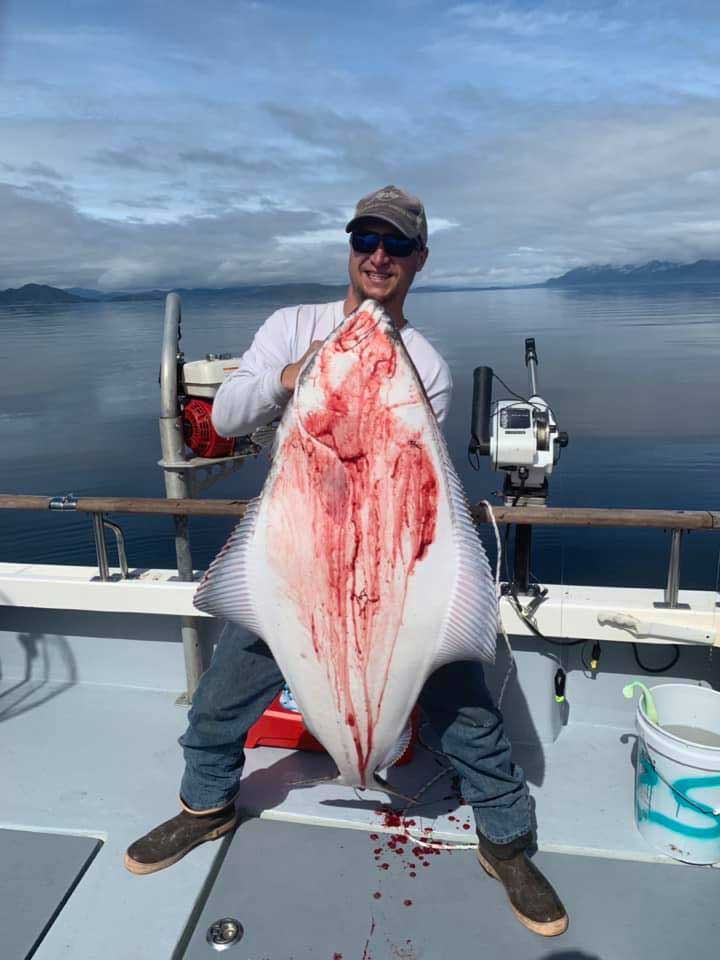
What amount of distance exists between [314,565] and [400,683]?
33 centimetres

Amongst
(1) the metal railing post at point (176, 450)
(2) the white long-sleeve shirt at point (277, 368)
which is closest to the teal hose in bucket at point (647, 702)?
(2) the white long-sleeve shirt at point (277, 368)

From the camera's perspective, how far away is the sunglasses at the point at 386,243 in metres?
1.74

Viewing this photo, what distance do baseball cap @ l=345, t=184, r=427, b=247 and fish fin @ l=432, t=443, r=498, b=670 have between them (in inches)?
29.2

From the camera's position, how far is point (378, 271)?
1.77 m

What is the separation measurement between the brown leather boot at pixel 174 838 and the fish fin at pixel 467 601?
1228mm

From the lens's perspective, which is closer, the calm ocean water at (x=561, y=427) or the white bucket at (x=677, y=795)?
the white bucket at (x=677, y=795)

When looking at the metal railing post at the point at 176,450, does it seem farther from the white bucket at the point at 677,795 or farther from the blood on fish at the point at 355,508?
the white bucket at the point at 677,795

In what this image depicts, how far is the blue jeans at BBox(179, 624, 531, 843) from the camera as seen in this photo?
1.88 metres

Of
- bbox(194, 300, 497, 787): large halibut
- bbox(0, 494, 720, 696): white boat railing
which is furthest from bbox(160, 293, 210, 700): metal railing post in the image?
bbox(194, 300, 497, 787): large halibut

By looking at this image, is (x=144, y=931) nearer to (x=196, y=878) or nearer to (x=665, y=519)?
Result: (x=196, y=878)

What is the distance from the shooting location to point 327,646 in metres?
1.38

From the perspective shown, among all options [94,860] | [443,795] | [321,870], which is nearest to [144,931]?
[94,860]

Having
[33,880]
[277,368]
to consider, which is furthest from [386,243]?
[33,880]

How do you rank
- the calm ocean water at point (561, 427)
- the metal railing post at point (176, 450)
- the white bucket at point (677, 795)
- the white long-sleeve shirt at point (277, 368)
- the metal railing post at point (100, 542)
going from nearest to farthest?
1. the white long-sleeve shirt at point (277, 368)
2. the white bucket at point (677, 795)
3. the metal railing post at point (176, 450)
4. the metal railing post at point (100, 542)
5. the calm ocean water at point (561, 427)
